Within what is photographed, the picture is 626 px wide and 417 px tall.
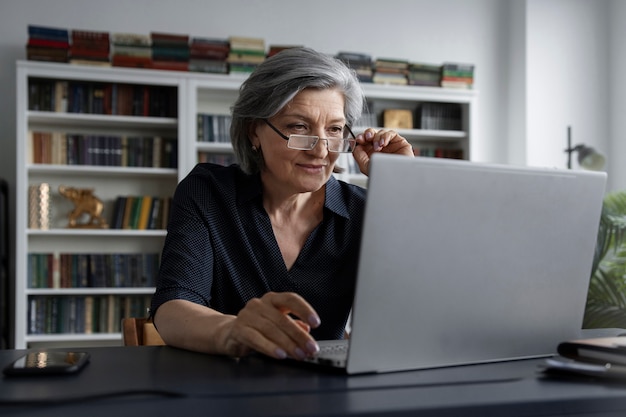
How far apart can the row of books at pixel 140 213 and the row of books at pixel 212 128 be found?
1.43ft

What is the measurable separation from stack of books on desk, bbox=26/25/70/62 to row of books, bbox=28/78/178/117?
162 millimetres

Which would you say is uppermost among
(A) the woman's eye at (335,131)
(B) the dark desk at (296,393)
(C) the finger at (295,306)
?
(A) the woman's eye at (335,131)

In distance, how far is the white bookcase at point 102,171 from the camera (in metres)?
3.92

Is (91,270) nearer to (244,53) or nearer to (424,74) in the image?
(244,53)

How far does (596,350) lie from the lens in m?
0.98

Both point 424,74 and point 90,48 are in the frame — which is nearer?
point 90,48

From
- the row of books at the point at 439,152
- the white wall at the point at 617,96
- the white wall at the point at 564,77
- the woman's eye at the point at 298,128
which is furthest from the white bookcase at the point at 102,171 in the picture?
the woman's eye at the point at 298,128

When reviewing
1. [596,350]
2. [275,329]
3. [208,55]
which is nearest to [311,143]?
Result: [275,329]

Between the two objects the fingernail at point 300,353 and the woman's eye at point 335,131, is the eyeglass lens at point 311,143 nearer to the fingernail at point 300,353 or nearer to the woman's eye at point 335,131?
the woman's eye at point 335,131

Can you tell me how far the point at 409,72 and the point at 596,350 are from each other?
11.9 feet

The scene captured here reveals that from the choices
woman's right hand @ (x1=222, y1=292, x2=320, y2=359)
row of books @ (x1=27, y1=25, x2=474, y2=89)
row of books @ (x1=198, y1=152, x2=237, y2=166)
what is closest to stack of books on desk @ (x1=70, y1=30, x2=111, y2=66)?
row of books @ (x1=27, y1=25, x2=474, y2=89)

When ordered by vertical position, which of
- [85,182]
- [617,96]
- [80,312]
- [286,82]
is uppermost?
[617,96]

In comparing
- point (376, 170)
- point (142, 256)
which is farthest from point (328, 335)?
point (142, 256)

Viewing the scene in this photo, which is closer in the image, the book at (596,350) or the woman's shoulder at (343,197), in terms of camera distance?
the book at (596,350)
